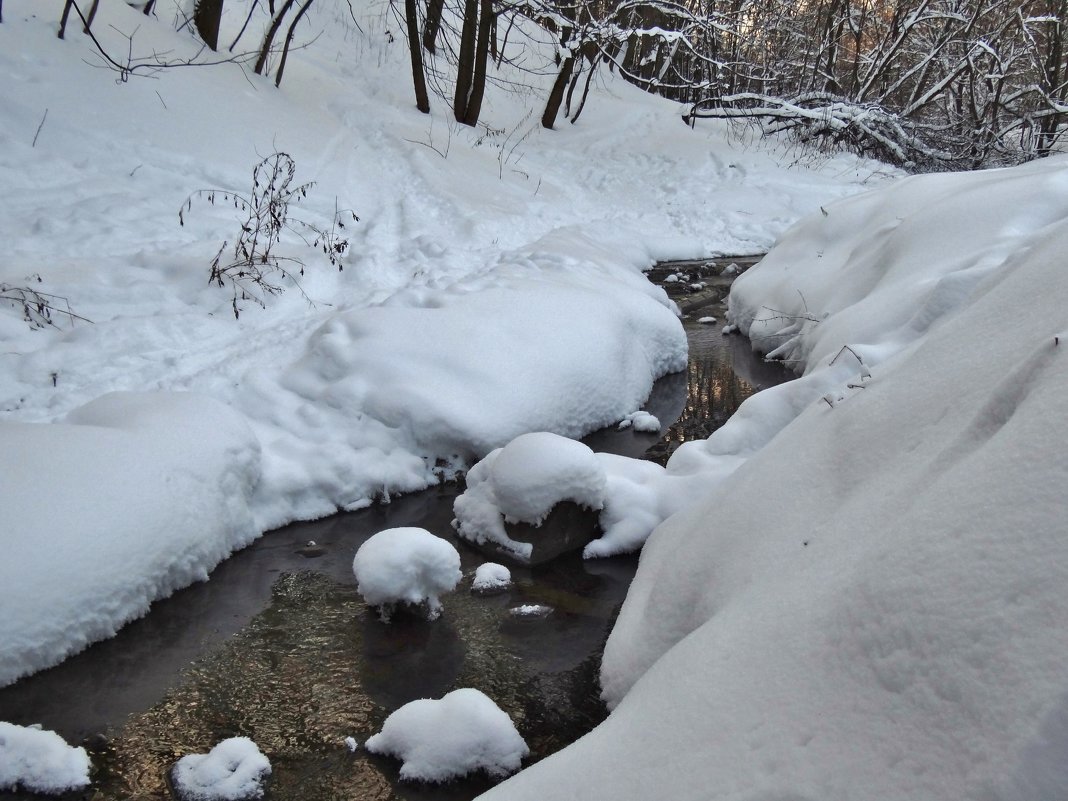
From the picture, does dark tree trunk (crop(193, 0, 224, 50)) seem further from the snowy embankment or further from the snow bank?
the snowy embankment

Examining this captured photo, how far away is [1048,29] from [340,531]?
A: 17429mm

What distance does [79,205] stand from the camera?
24.1 feet

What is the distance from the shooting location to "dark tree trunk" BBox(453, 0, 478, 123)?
40.2ft

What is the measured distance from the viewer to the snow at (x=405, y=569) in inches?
144

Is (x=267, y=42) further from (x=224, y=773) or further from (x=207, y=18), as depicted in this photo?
(x=224, y=773)

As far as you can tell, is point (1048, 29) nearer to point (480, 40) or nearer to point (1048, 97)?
point (1048, 97)

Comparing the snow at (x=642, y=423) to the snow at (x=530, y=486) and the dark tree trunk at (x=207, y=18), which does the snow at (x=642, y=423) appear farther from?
the dark tree trunk at (x=207, y=18)

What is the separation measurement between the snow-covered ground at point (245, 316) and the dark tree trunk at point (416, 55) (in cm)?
101

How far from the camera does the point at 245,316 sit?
20.8 feet

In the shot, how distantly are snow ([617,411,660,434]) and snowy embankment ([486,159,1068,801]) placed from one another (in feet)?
6.50

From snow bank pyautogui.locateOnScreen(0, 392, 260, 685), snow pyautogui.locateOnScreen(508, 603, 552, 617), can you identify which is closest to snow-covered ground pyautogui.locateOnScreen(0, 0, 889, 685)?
snow bank pyautogui.locateOnScreen(0, 392, 260, 685)

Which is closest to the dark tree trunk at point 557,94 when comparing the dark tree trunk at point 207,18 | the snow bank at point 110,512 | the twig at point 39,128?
the dark tree trunk at point 207,18

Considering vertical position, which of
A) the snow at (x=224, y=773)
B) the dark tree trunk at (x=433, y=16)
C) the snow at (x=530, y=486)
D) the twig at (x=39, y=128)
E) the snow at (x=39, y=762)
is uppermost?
the dark tree trunk at (x=433, y=16)

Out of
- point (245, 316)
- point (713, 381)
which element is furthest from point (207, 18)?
point (713, 381)
